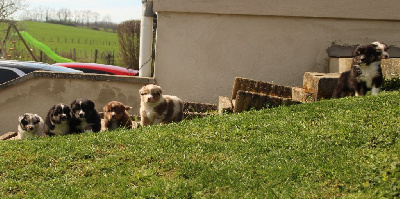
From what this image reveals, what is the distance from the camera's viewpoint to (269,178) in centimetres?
573

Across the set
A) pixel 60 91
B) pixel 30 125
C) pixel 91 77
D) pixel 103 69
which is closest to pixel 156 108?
pixel 30 125

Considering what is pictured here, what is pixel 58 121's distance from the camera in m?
9.08

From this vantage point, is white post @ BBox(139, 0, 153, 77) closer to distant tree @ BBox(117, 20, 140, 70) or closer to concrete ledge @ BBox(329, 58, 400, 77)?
concrete ledge @ BBox(329, 58, 400, 77)

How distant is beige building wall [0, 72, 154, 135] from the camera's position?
42.5 ft

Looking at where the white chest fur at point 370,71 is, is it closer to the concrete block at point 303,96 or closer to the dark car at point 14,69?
the concrete block at point 303,96

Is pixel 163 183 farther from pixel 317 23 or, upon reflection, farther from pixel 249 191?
pixel 317 23

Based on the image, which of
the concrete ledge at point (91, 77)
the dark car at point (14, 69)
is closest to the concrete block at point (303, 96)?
the concrete ledge at point (91, 77)

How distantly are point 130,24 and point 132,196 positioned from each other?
788 inches

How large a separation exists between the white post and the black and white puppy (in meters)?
4.66

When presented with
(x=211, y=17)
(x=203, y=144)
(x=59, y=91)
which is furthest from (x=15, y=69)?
(x=203, y=144)

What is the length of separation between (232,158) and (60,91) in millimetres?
7991

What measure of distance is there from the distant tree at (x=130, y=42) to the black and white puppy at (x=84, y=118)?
1498 centimetres

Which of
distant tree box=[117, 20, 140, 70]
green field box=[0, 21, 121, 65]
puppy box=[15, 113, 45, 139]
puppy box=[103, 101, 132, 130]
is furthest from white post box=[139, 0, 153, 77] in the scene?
green field box=[0, 21, 121, 65]

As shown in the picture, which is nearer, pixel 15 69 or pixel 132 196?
pixel 132 196
